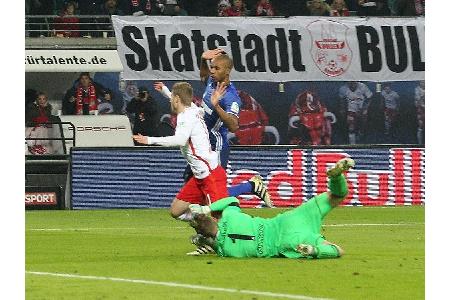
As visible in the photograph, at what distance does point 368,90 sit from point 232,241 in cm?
1871

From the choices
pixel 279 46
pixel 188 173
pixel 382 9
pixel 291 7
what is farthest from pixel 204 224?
pixel 291 7

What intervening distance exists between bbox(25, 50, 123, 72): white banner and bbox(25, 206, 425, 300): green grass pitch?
1116cm

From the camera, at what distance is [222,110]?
13.1 m

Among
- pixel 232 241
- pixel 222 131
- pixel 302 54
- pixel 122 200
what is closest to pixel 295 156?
pixel 122 200

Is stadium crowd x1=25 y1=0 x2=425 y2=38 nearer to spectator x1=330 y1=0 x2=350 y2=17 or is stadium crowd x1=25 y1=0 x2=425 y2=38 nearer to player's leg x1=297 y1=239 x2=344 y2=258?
spectator x1=330 y1=0 x2=350 y2=17

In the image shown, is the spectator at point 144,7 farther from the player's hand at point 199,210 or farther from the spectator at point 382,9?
the player's hand at point 199,210

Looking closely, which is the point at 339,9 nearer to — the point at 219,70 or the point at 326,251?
the point at 219,70

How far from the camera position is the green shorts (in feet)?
37.3

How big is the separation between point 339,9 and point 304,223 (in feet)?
66.2

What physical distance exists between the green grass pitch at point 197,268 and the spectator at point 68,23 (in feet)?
40.4

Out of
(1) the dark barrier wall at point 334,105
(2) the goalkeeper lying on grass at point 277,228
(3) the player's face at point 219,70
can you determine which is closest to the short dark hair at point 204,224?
(2) the goalkeeper lying on grass at point 277,228

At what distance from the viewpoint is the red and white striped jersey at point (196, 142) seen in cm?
1299

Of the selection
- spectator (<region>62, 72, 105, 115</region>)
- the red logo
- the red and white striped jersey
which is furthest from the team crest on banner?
the red and white striped jersey

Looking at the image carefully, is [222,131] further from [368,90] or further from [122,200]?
[368,90]
